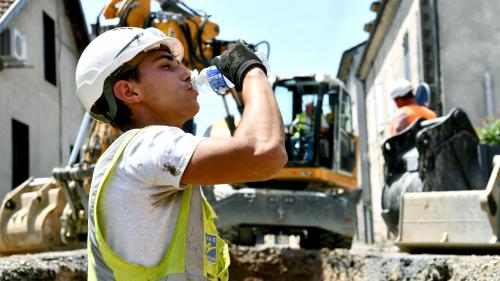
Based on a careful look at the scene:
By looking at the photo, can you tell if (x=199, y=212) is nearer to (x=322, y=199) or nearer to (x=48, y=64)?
(x=322, y=199)

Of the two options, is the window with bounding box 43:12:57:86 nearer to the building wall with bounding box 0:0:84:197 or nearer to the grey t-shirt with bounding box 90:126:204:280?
the building wall with bounding box 0:0:84:197

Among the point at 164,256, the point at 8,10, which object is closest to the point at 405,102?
the point at 164,256

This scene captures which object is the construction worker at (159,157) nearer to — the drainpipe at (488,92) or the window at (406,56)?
the drainpipe at (488,92)

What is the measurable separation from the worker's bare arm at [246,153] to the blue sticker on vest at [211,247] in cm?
26

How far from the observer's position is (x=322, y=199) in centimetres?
1158

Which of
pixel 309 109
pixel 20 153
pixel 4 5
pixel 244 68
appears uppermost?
pixel 4 5

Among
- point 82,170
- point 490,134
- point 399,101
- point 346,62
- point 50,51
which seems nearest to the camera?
point 399,101

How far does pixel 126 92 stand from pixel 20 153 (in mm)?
18817

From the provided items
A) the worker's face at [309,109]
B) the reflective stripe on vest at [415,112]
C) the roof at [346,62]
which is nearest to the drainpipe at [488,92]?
the worker's face at [309,109]

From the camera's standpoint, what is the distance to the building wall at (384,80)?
21.8m

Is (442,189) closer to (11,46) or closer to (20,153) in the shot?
(11,46)

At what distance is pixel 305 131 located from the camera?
12570mm

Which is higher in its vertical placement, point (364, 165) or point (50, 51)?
point (50, 51)

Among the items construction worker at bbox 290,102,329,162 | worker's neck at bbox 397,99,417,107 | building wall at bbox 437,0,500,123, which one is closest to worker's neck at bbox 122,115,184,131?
worker's neck at bbox 397,99,417,107
